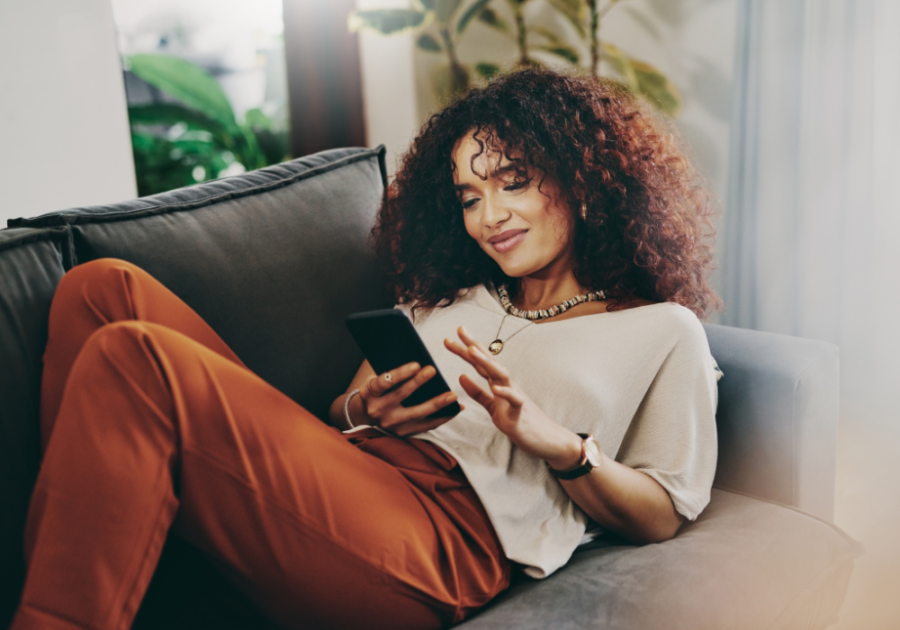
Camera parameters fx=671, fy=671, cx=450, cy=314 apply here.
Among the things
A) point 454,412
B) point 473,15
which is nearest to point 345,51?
point 473,15

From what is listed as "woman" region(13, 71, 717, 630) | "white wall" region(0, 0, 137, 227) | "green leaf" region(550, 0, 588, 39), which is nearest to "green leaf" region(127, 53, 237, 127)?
"white wall" region(0, 0, 137, 227)

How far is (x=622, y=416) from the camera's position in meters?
0.93

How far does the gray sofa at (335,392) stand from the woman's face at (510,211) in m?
0.27

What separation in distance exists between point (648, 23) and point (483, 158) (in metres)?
1.57

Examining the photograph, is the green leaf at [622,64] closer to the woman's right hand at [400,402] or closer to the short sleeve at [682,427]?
the short sleeve at [682,427]

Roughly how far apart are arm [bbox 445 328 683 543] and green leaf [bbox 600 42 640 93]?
1532 millimetres

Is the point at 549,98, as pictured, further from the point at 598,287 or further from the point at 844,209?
the point at 844,209

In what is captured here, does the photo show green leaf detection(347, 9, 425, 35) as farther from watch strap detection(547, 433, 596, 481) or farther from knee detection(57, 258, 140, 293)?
watch strap detection(547, 433, 596, 481)

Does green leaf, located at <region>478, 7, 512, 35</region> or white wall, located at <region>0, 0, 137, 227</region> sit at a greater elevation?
green leaf, located at <region>478, 7, 512, 35</region>

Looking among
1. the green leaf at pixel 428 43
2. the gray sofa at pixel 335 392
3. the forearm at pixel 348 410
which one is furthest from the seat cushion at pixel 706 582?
the green leaf at pixel 428 43

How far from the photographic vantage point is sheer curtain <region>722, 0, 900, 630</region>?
5.73 feet

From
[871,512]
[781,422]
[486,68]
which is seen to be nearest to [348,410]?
[781,422]

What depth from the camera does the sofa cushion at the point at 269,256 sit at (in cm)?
100

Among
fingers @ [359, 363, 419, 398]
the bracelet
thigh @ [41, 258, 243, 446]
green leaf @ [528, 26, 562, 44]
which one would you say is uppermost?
green leaf @ [528, 26, 562, 44]
